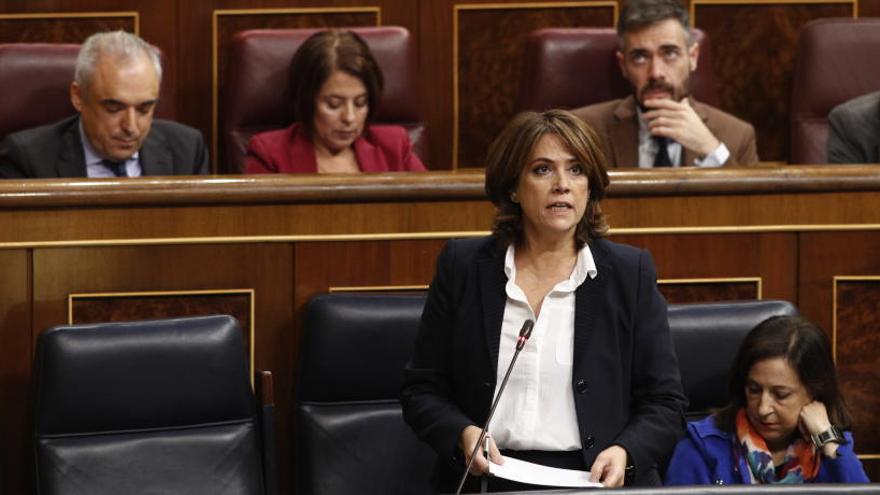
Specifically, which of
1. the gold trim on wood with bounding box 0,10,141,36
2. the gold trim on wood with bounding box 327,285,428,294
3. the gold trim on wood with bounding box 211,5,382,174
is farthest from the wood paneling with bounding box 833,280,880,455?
the gold trim on wood with bounding box 0,10,141,36

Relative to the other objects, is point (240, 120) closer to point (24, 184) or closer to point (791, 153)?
point (24, 184)

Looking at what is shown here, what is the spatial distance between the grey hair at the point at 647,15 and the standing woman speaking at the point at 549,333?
2.37 feet

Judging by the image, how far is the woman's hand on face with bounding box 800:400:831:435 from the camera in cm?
148

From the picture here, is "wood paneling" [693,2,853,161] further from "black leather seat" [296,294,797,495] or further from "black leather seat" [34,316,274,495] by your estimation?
"black leather seat" [34,316,274,495]

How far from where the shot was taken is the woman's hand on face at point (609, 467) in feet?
4.12

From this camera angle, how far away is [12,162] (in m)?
1.84

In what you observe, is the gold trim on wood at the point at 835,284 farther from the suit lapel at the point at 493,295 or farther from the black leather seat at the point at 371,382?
the suit lapel at the point at 493,295

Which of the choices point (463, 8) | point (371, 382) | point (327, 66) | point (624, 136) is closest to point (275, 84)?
point (327, 66)

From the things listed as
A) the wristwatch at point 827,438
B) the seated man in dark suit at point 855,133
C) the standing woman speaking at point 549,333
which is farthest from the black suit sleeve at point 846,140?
the standing woman speaking at point 549,333

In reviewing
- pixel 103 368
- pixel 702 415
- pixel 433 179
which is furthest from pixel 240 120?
pixel 702 415

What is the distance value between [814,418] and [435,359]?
377 mm

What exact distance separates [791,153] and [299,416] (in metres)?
0.96

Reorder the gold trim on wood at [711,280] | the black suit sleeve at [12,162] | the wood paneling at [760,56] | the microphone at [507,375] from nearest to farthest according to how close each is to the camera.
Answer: the microphone at [507,375] < the gold trim on wood at [711,280] < the black suit sleeve at [12,162] < the wood paneling at [760,56]

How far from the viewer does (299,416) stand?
1580 millimetres
